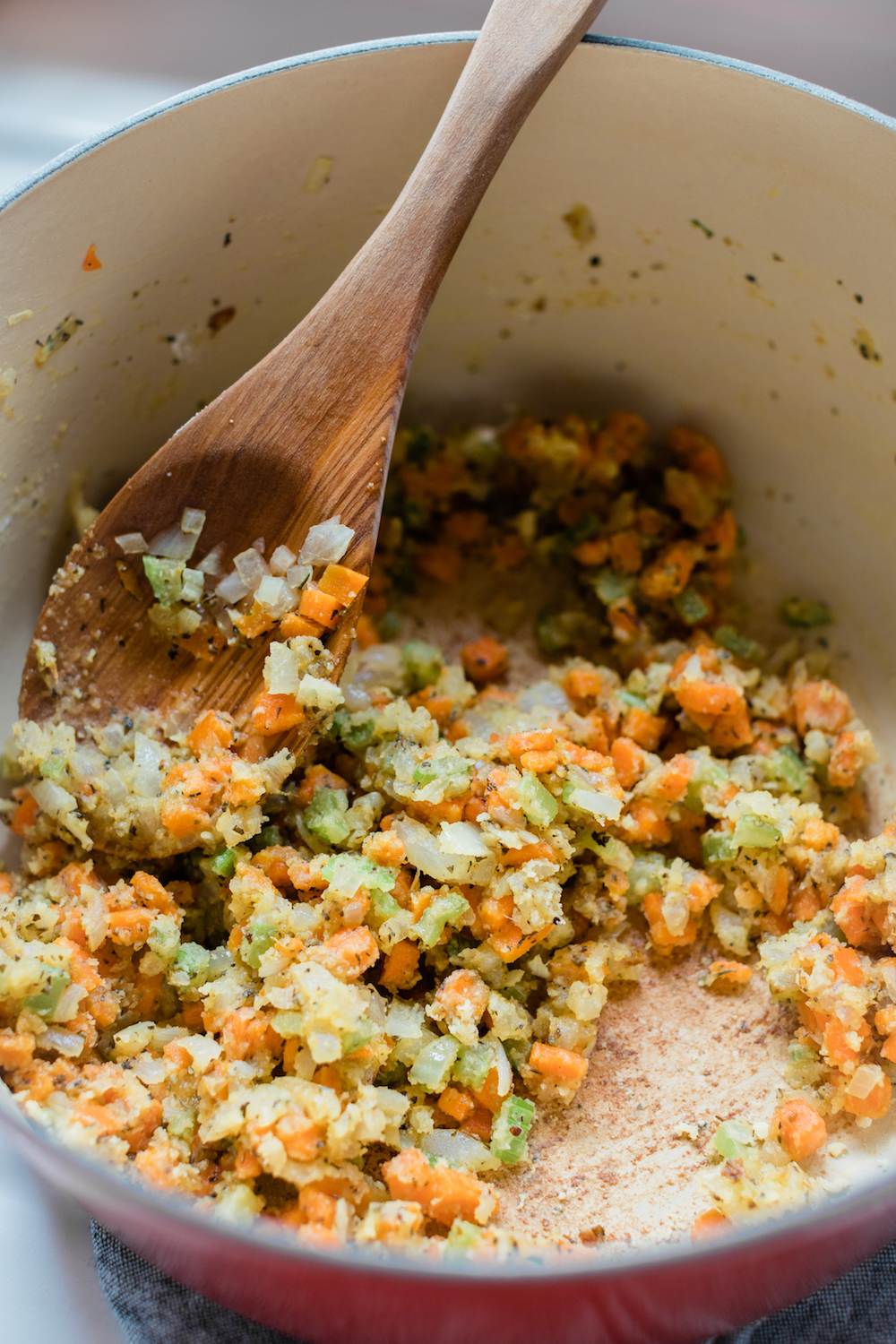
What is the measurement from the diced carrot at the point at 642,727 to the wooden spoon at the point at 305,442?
0.57m

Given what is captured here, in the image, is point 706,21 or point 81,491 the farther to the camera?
point 706,21

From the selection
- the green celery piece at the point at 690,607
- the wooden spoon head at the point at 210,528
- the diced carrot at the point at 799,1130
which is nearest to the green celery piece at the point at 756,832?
the diced carrot at the point at 799,1130

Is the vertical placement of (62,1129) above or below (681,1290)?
below

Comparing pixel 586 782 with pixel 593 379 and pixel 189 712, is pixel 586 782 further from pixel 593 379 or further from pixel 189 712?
pixel 593 379

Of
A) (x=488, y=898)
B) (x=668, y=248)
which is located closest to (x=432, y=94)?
(x=668, y=248)

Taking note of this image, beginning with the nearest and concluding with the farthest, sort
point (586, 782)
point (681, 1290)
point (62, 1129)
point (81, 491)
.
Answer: point (681, 1290) → point (62, 1129) → point (586, 782) → point (81, 491)

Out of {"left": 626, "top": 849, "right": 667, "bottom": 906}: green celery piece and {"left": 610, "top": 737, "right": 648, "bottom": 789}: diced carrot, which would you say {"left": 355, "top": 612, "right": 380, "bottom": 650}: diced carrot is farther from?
{"left": 626, "top": 849, "right": 667, "bottom": 906}: green celery piece

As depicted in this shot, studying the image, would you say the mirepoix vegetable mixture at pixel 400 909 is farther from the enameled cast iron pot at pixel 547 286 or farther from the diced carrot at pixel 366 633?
the enameled cast iron pot at pixel 547 286

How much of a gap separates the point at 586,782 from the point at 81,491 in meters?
1.06

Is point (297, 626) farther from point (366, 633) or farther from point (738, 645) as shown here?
point (738, 645)

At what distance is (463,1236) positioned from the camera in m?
1.36

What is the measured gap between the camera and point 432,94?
1756mm

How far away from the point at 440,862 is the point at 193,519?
0.71 meters

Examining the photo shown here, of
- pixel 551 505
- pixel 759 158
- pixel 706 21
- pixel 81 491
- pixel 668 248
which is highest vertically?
pixel 706 21
